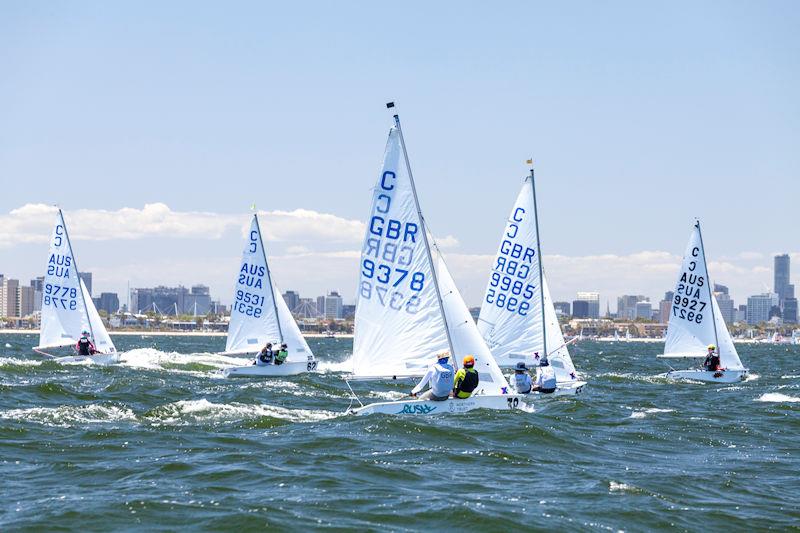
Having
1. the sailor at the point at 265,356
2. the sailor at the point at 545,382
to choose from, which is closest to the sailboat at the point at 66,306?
the sailor at the point at 265,356

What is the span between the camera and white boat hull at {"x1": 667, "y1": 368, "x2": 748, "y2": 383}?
3706 cm

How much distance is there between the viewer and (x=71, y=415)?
20625 mm

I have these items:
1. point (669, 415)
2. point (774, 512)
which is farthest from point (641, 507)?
point (669, 415)

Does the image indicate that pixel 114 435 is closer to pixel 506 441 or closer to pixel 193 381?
pixel 506 441

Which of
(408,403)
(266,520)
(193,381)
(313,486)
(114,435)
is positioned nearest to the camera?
(266,520)

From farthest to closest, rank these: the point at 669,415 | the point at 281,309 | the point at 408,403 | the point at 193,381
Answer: the point at 281,309, the point at 193,381, the point at 669,415, the point at 408,403

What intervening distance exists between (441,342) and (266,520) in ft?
29.8

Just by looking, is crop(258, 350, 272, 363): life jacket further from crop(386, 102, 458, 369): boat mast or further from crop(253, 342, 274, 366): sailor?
crop(386, 102, 458, 369): boat mast

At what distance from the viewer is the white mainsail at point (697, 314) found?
3966 centimetres

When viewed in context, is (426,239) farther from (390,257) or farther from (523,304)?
(523,304)

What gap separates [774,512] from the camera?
13.2 m

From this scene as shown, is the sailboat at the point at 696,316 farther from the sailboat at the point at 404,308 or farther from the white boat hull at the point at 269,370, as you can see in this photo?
the sailboat at the point at 404,308

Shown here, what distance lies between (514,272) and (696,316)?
1325cm

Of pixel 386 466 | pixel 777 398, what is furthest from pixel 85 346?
pixel 386 466
